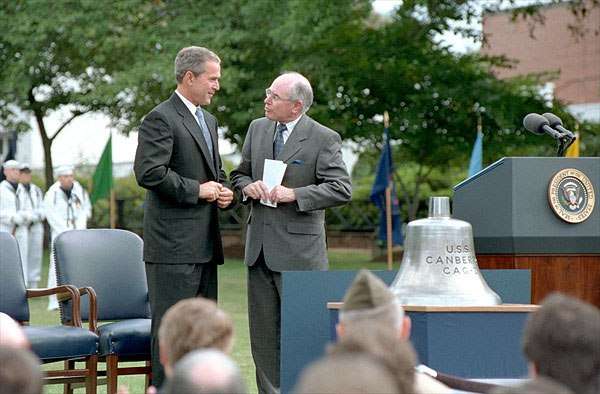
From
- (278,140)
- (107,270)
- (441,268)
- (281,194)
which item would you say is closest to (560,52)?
(107,270)

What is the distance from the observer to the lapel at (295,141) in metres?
6.74

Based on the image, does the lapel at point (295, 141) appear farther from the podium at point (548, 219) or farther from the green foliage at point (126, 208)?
the green foliage at point (126, 208)

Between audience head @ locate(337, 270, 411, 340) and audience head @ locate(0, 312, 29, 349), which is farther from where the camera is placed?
audience head @ locate(337, 270, 411, 340)

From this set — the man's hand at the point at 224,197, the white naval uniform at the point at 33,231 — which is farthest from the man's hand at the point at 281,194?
the white naval uniform at the point at 33,231

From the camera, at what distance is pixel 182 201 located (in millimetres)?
6520

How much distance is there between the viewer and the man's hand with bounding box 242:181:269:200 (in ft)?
21.4

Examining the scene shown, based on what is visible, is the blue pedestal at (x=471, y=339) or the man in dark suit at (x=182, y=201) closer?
the blue pedestal at (x=471, y=339)

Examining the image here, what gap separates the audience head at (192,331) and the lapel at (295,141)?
361 cm

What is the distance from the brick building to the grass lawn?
7.56 m

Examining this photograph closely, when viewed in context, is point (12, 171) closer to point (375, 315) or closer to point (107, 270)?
point (107, 270)

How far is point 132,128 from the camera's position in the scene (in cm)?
2802

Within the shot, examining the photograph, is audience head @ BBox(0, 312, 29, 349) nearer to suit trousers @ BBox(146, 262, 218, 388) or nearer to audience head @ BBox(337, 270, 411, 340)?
audience head @ BBox(337, 270, 411, 340)

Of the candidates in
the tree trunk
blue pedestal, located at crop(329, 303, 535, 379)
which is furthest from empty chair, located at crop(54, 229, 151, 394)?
the tree trunk

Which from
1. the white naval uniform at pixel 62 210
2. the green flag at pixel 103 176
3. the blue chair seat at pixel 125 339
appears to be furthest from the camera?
the green flag at pixel 103 176
